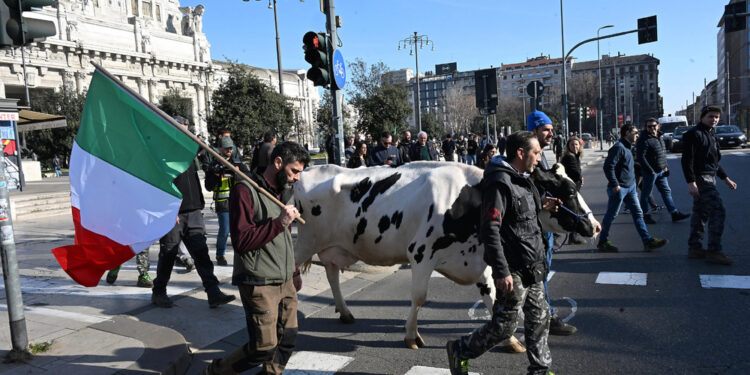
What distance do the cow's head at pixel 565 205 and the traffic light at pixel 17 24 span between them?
173 inches

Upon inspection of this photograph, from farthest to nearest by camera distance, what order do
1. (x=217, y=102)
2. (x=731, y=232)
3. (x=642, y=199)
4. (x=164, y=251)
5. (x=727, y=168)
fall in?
1. (x=217, y=102)
2. (x=727, y=168)
3. (x=642, y=199)
4. (x=731, y=232)
5. (x=164, y=251)

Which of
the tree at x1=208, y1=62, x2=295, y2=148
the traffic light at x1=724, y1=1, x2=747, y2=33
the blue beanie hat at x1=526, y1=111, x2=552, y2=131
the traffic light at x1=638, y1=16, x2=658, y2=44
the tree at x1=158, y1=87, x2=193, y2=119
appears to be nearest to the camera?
the blue beanie hat at x1=526, y1=111, x2=552, y2=131

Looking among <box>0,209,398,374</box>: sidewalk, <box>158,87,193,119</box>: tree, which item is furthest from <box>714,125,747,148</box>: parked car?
<box>158,87,193,119</box>: tree

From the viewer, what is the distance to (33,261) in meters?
8.31

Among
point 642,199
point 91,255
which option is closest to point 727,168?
point 642,199

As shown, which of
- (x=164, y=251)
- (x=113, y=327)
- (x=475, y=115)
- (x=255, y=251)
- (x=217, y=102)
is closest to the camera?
(x=255, y=251)

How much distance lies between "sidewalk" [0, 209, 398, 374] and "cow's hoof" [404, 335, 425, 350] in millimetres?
1499

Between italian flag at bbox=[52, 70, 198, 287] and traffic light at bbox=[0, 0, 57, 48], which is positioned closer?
italian flag at bbox=[52, 70, 198, 287]

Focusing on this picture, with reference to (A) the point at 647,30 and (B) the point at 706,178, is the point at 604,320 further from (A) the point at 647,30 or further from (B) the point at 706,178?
(A) the point at 647,30

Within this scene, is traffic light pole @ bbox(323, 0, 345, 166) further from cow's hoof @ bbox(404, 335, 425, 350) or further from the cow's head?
the cow's head

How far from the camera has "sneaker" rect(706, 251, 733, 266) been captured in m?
6.41

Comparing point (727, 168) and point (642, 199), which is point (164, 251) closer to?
point (642, 199)

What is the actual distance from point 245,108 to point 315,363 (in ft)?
92.5

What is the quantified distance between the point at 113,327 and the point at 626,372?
186 inches
